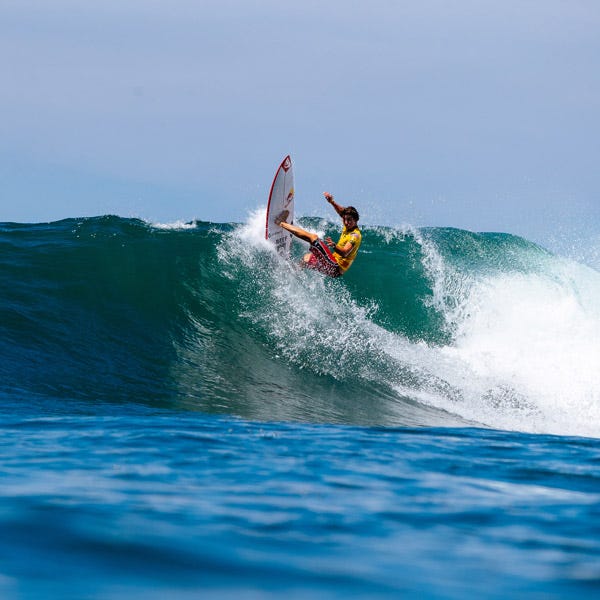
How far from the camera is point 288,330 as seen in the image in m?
10.6

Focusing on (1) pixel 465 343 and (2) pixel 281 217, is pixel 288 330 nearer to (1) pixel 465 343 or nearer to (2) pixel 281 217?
(2) pixel 281 217

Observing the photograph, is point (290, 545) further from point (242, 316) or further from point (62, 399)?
point (242, 316)

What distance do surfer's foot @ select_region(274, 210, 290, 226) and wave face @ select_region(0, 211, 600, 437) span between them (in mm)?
570

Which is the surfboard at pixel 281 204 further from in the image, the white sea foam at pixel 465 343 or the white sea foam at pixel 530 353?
the white sea foam at pixel 530 353

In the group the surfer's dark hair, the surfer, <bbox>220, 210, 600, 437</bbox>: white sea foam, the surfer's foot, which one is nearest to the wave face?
<bbox>220, 210, 600, 437</bbox>: white sea foam

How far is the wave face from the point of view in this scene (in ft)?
26.6

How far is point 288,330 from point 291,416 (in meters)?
3.53

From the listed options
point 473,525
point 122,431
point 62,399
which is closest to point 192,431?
point 122,431

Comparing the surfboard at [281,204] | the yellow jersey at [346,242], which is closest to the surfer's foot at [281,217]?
the surfboard at [281,204]

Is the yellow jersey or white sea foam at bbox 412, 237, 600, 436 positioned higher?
the yellow jersey

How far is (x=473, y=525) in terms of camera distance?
3.18m

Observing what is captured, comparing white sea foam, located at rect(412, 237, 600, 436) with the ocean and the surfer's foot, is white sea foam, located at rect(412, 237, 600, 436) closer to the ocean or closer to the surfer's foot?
the ocean

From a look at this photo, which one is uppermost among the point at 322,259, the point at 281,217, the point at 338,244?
the point at 281,217

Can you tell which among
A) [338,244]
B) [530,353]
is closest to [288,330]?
[338,244]
